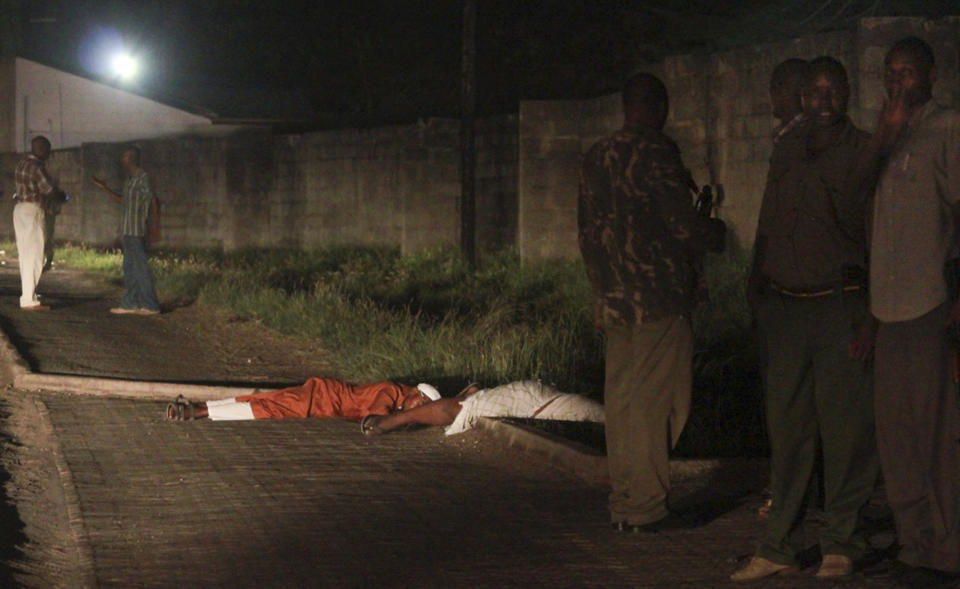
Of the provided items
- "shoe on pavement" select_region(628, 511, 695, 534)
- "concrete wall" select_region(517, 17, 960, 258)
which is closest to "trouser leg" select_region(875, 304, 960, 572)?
"shoe on pavement" select_region(628, 511, 695, 534)

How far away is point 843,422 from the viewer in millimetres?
5293

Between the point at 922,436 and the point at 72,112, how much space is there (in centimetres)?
4644

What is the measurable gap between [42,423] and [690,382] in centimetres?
503

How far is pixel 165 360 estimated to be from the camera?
12.5 metres

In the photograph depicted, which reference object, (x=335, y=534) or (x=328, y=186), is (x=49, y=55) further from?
(x=335, y=534)

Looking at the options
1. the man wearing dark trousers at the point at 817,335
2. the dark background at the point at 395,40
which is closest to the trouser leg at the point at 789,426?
the man wearing dark trousers at the point at 817,335

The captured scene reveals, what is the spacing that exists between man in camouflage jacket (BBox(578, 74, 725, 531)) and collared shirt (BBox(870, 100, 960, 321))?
3.11 ft

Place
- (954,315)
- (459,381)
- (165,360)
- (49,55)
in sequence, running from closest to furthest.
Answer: (954,315), (459,381), (165,360), (49,55)

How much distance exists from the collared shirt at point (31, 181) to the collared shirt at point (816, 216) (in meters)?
11.4

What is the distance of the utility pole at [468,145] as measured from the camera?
2052cm

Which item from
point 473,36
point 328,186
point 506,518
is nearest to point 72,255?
point 328,186

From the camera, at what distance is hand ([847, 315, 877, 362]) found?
514 cm

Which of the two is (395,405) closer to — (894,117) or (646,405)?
(646,405)

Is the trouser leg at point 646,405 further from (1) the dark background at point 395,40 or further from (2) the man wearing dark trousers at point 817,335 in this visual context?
(1) the dark background at point 395,40
